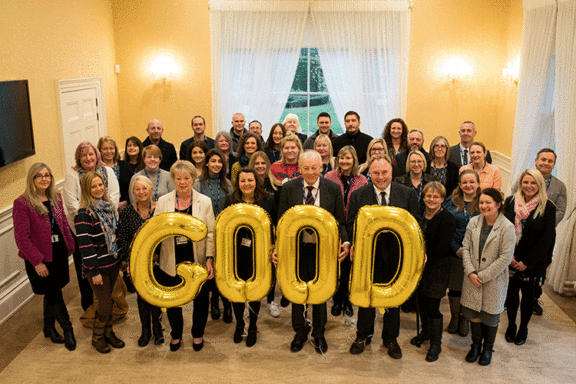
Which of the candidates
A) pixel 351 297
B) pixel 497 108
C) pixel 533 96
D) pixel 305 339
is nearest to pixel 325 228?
pixel 351 297

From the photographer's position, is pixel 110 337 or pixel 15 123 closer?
pixel 110 337

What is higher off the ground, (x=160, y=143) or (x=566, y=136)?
(x=566, y=136)

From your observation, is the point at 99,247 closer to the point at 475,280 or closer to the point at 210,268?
the point at 210,268

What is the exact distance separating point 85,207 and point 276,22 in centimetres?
498

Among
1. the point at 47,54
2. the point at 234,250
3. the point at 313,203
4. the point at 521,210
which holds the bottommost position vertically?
the point at 234,250

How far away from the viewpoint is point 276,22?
301 inches

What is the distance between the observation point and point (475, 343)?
12.5ft

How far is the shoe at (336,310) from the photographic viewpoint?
4.60 m

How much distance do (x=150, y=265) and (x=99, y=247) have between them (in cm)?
64

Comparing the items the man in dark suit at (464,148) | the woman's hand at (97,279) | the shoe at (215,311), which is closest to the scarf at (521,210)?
the man in dark suit at (464,148)

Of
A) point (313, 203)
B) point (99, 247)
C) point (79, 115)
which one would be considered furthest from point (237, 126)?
point (99, 247)

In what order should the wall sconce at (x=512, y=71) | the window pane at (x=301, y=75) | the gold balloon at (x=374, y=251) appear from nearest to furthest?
the gold balloon at (x=374, y=251), the wall sconce at (x=512, y=71), the window pane at (x=301, y=75)

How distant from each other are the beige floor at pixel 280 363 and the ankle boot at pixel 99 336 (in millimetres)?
60

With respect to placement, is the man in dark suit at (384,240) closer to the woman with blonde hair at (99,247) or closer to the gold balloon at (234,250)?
the gold balloon at (234,250)
